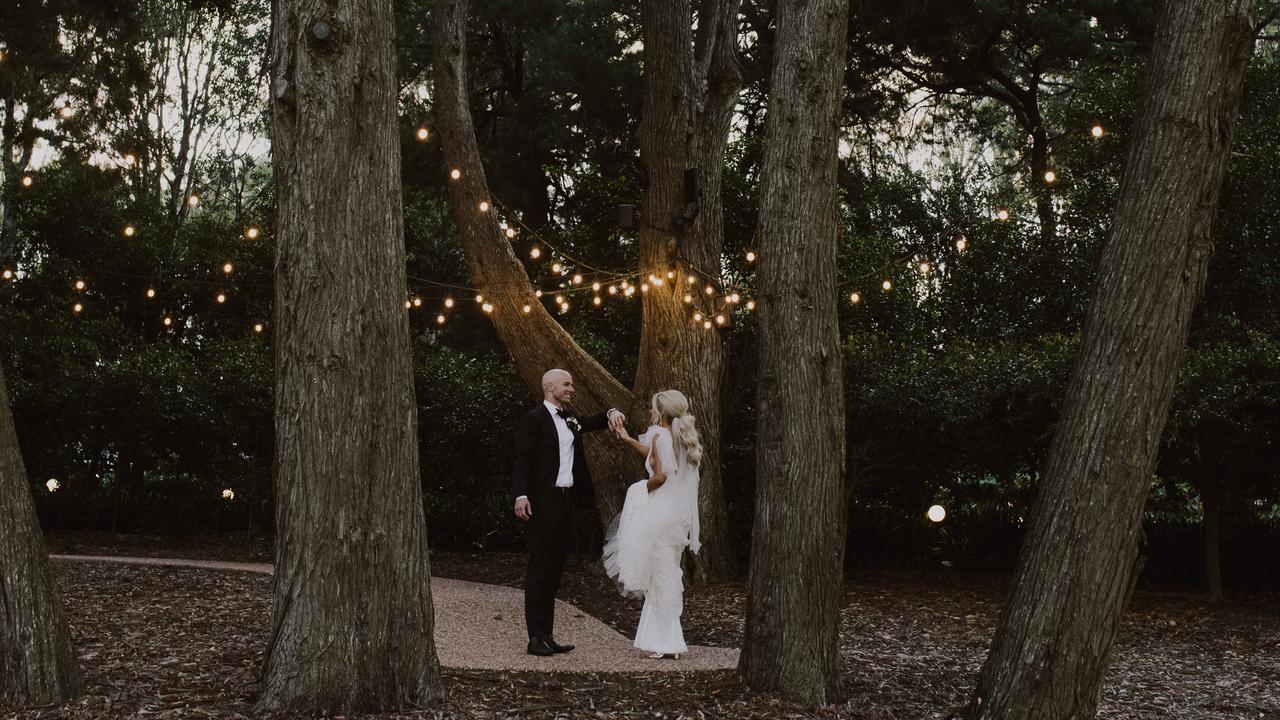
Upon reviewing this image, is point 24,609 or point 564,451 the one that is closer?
point 24,609

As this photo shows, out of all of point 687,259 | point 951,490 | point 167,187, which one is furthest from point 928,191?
point 167,187

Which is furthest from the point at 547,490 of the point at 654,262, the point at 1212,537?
the point at 1212,537

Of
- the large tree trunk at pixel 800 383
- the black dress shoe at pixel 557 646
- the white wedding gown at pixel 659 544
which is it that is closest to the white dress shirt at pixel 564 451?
the white wedding gown at pixel 659 544

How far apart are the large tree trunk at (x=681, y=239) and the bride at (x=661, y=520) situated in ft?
11.5

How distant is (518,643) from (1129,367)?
4329 millimetres

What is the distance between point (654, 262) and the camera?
11039 mm

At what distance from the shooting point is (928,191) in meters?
16.5

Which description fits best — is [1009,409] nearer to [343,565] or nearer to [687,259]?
[687,259]

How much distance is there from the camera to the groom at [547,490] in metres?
6.63

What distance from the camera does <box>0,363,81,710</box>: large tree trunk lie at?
4.69 meters

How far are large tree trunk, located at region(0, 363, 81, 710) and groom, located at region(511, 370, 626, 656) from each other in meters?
2.53

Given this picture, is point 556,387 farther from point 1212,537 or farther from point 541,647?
point 1212,537

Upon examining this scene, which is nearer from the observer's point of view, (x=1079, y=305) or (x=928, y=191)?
(x=1079, y=305)

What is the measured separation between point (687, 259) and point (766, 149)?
5355mm
